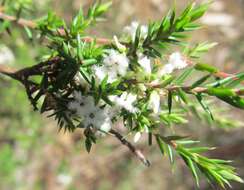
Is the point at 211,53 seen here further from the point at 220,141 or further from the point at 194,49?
the point at 194,49

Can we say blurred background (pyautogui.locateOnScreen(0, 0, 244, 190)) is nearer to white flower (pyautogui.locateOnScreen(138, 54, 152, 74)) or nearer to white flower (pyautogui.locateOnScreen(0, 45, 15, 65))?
white flower (pyautogui.locateOnScreen(0, 45, 15, 65))

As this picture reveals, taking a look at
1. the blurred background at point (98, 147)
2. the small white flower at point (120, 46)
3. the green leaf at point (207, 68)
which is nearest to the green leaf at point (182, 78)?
the green leaf at point (207, 68)

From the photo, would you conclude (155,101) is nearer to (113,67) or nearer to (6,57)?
(113,67)

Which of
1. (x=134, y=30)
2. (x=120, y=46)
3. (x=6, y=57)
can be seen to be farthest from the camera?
(x=6, y=57)

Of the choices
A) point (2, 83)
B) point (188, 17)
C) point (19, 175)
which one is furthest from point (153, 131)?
point (19, 175)

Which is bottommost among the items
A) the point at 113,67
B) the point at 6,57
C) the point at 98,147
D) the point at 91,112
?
the point at 98,147

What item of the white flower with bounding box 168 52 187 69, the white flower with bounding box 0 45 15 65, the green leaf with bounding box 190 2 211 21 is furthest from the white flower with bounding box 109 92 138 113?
the white flower with bounding box 0 45 15 65

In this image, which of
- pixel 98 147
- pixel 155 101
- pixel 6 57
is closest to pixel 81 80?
pixel 155 101
